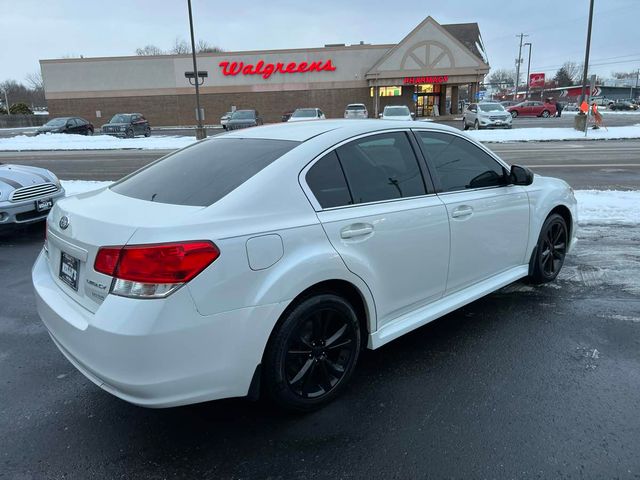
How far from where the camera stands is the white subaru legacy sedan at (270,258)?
2391 millimetres

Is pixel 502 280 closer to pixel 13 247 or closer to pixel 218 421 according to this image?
pixel 218 421

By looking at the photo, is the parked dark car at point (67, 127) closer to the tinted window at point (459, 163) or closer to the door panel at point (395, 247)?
the tinted window at point (459, 163)

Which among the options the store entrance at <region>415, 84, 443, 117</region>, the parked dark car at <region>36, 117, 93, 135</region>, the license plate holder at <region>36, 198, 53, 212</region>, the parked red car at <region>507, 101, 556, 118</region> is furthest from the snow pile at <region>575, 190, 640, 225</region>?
the parked red car at <region>507, 101, 556, 118</region>

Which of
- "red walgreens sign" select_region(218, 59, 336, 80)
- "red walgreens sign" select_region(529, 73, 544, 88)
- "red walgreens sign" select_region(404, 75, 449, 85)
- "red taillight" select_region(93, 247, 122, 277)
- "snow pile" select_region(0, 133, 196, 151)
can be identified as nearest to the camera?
"red taillight" select_region(93, 247, 122, 277)

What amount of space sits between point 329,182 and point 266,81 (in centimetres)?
4265

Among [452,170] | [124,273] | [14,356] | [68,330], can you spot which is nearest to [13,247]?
[14,356]

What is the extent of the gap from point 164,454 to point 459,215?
2.45 meters

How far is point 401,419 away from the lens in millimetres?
2934

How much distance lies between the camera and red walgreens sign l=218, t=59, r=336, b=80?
4250cm

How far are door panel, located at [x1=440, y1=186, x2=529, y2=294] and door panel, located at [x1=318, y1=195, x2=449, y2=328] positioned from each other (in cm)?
14

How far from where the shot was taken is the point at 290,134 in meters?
3.36

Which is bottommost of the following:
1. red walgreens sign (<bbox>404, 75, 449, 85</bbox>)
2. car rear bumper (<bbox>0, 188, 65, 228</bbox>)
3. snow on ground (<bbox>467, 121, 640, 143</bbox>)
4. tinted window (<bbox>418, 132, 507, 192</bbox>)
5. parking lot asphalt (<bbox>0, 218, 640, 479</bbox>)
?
parking lot asphalt (<bbox>0, 218, 640, 479</bbox>)

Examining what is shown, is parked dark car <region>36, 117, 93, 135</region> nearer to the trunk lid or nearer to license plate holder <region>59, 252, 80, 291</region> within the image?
the trunk lid

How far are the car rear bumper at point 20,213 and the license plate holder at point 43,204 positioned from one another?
0.04 meters
